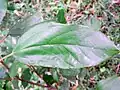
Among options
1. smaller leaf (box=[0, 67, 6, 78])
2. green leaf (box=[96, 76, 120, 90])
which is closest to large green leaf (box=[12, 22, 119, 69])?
green leaf (box=[96, 76, 120, 90])

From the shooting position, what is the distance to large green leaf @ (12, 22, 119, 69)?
561mm

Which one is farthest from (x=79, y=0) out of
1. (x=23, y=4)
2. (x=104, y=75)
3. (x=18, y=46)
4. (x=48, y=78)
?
(x=18, y=46)

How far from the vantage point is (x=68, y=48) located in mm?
579

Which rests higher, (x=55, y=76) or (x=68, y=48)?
(x=68, y=48)

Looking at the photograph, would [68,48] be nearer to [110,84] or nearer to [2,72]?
[110,84]

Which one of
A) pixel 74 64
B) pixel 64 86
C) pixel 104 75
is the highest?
pixel 74 64

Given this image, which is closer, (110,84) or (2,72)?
(110,84)

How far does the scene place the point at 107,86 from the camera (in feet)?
2.02

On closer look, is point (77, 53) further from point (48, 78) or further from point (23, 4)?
point (23, 4)

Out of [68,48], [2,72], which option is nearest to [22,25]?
[2,72]

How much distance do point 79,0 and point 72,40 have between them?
6.41ft

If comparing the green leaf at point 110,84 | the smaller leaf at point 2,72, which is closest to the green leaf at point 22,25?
the smaller leaf at point 2,72

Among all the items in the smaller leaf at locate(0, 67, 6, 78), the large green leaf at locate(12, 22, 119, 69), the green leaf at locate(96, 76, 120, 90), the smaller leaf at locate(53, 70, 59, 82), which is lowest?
the smaller leaf at locate(53, 70, 59, 82)

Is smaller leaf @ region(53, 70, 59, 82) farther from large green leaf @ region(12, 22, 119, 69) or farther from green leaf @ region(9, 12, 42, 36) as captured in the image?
large green leaf @ region(12, 22, 119, 69)
